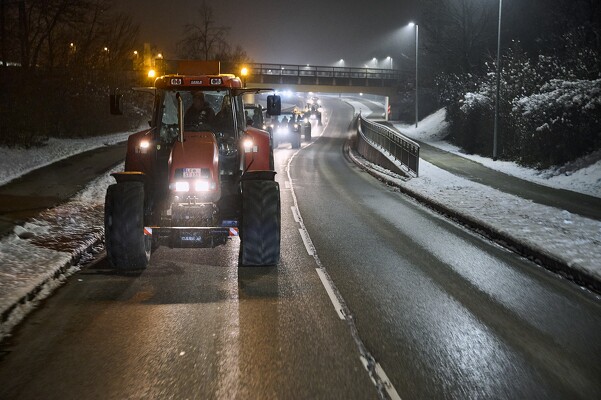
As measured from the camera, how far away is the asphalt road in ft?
17.8

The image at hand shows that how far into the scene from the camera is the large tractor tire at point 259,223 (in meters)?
9.40

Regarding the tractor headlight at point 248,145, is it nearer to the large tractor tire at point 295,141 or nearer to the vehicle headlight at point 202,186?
the vehicle headlight at point 202,186

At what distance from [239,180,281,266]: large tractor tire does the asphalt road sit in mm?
232

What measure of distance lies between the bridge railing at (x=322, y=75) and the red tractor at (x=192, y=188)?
2577 inches

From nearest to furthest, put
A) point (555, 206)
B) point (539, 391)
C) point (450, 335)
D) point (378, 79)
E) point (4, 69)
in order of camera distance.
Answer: point (539, 391) < point (450, 335) < point (555, 206) < point (4, 69) < point (378, 79)

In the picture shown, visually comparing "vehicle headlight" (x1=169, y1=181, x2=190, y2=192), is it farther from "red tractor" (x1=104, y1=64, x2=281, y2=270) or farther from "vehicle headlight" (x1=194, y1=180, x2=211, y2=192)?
"vehicle headlight" (x1=194, y1=180, x2=211, y2=192)

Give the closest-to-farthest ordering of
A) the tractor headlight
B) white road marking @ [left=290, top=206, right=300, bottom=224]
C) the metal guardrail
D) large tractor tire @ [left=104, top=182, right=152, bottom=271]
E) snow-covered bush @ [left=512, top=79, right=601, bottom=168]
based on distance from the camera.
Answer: large tractor tire @ [left=104, top=182, right=152, bottom=271], the tractor headlight, white road marking @ [left=290, top=206, right=300, bottom=224], the metal guardrail, snow-covered bush @ [left=512, top=79, right=601, bottom=168]

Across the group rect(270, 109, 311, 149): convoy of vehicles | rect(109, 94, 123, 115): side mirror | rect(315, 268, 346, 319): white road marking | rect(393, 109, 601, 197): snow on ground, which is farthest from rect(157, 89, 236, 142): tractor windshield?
rect(270, 109, 311, 149): convoy of vehicles

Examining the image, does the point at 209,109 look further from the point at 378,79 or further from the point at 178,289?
the point at 378,79

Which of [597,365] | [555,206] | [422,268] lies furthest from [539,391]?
[555,206]

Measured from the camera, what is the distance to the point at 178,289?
8508 mm

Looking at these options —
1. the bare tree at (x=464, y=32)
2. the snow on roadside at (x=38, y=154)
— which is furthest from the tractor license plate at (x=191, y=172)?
the bare tree at (x=464, y=32)

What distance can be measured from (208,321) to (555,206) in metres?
12.3

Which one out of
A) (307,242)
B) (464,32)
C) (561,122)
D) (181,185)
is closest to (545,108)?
(561,122)
